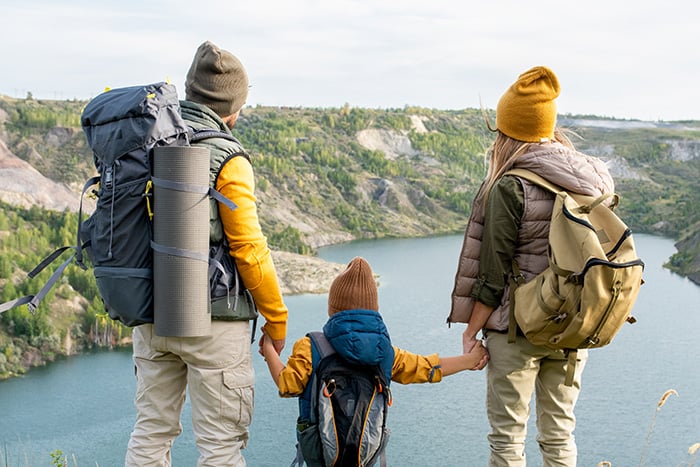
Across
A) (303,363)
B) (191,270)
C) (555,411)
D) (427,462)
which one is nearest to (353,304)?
(303,363)

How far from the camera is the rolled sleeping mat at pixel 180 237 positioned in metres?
2.23

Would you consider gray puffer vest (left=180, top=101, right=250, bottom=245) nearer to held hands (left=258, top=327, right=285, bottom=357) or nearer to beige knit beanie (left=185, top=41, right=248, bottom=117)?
beige knit beanie (left=185, top=41, right=248, bottom=117)

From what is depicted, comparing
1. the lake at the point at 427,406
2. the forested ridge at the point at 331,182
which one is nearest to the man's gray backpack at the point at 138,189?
the lake at the point at 427,406

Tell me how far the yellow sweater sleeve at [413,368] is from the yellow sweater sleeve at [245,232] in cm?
47

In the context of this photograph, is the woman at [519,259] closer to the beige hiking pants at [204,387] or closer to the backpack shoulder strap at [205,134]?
the beige hiking pants at [204,387]

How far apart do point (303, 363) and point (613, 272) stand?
97 centimetres

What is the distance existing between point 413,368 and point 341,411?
0.29m

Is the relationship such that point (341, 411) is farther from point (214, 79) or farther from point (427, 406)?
point (427, 406)

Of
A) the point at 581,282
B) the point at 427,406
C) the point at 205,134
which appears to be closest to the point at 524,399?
the point at 581,282

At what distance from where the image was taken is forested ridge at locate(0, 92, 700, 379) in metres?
14.6

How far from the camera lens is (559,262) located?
2312 millimetres

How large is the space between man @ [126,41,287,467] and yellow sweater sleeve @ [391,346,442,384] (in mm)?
386

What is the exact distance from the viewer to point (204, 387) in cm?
236

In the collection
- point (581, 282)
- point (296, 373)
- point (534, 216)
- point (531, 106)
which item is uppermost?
point (531, 106)
